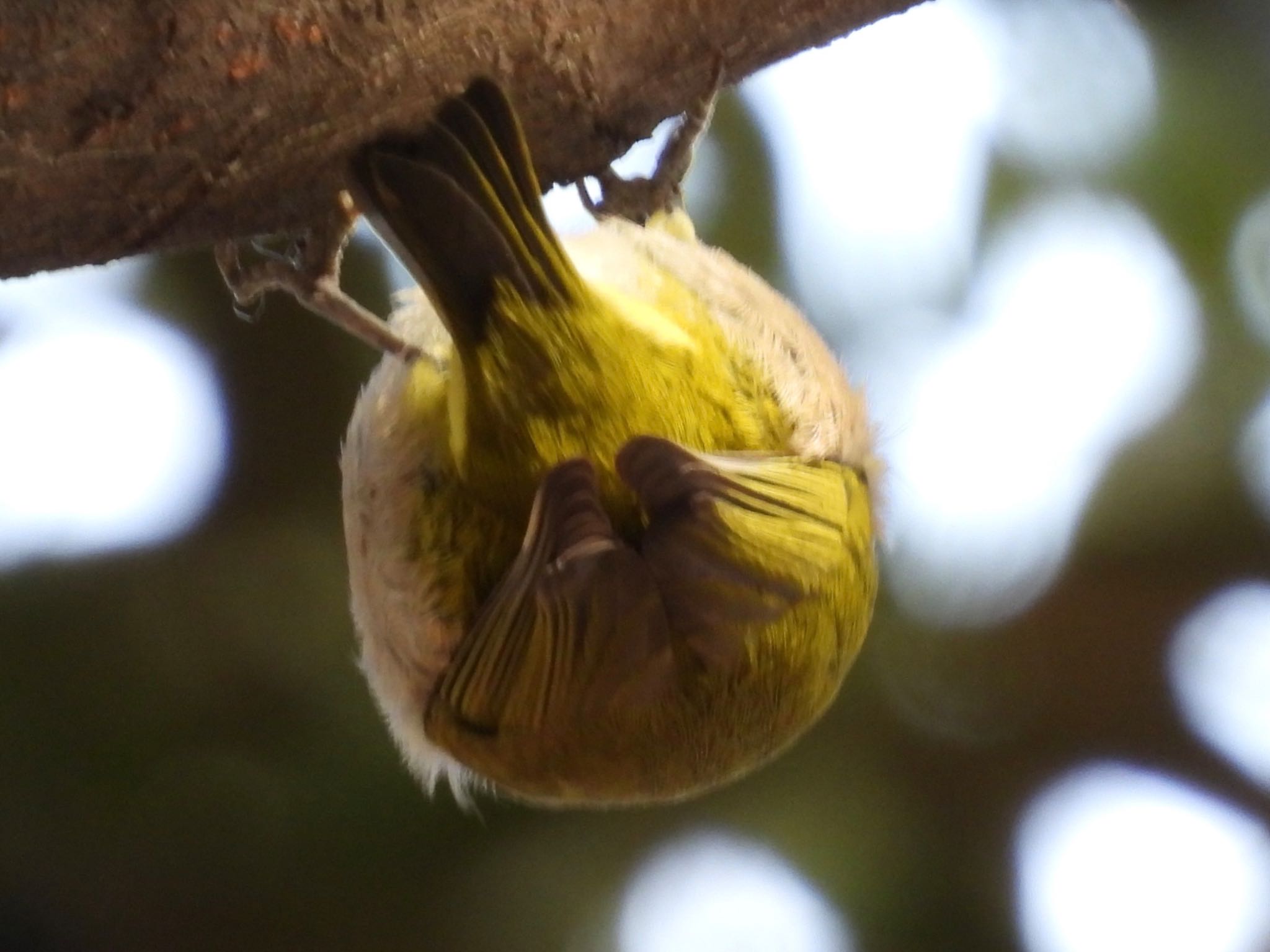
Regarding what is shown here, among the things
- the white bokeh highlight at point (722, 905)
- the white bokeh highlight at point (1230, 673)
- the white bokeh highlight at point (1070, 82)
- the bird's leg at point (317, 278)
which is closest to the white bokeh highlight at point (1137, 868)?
the white bokeh highlight at point (1230, 673)

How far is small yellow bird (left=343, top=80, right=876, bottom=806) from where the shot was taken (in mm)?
944

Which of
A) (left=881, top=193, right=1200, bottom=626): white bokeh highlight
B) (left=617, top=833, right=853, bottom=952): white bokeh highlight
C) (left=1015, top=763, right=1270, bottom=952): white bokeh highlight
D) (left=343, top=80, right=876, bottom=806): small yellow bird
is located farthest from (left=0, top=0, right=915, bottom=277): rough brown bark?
(left=1015, top=763, right=1270, bottom=952): white bokeh highlight

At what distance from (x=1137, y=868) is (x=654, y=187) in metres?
1.73

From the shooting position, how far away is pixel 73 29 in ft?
2.62

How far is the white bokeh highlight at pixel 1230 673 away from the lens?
2.41 metres

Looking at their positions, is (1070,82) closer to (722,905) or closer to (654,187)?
(654,187)

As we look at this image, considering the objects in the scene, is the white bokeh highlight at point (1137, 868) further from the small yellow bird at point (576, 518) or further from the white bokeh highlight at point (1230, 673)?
the small yellow bird at point (576, 518)

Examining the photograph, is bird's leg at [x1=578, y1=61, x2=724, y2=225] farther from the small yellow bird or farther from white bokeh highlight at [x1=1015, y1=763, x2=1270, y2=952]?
white bokeh highlight at [x1=1015, y1=763, x2=1270, y2=952]

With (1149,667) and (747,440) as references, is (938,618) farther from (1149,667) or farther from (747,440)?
(747,440)

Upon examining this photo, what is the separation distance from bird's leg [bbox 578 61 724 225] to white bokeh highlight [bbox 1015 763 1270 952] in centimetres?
158

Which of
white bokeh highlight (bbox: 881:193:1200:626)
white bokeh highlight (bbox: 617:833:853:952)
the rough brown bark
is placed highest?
the rough brown bark

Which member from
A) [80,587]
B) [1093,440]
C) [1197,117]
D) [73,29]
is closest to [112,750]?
[80,587]

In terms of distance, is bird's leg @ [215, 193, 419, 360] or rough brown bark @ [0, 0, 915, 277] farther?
bird's leg @ [215, 193, 419, 360]

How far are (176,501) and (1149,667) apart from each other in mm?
1880
